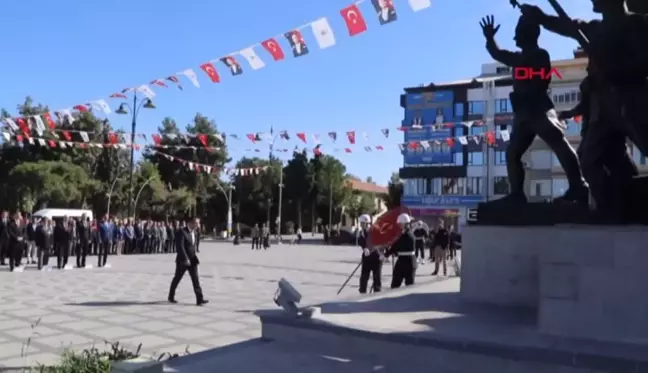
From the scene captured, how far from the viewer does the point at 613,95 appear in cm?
721

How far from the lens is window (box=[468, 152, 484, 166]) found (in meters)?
59.9

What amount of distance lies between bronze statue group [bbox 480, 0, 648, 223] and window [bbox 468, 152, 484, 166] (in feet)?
170

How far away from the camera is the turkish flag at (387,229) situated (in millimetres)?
12766

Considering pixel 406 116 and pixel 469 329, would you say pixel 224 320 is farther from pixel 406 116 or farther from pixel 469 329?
pixel 406 116

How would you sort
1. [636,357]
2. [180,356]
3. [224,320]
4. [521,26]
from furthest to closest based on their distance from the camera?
[224,320] → [521,26] → [180,356] → [636,357]

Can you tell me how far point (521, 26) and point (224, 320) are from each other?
656 centimetres

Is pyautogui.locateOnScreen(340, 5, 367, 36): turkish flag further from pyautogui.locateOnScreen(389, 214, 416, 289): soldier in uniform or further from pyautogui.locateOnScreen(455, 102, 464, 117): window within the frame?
pyautogui.locateOnScreen(455, 102, 464, 117): window

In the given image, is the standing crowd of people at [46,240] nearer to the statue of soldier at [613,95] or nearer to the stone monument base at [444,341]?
the stone monument base at [444,341]

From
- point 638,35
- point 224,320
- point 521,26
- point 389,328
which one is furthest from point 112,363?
point 521,26

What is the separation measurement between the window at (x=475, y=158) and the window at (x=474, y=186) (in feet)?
4.60

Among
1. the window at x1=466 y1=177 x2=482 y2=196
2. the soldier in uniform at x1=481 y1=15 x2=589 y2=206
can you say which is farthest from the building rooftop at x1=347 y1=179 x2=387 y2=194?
the soldier in uniform at x1=481 y1=15 x2=589 y2=206

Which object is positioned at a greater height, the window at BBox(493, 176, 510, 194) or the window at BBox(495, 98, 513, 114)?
the window at BBox(495, 98, 513, 114)

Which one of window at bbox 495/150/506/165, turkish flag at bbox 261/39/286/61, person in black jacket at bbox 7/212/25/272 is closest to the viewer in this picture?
turkish flag at bbox 261/39/286/61

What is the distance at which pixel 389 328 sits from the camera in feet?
22.5
